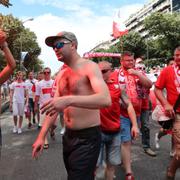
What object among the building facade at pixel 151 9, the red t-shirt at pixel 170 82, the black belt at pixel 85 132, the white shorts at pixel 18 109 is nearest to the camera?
the black belt at pixel 85 132

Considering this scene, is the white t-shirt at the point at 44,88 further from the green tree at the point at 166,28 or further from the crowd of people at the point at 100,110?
the green tree at the point at 166,28

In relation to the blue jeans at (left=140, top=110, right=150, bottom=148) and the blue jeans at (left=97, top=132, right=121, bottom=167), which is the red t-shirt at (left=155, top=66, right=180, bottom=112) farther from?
the blue jeans at (left=140, top=110, right=150, bottom=148)

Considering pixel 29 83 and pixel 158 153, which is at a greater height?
pixel 29 83

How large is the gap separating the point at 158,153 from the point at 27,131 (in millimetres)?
4685

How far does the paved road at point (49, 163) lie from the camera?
233 inches

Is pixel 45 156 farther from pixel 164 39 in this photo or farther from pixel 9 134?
pixel 164 39

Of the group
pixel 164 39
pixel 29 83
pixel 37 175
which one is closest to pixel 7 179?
pixel 37 175

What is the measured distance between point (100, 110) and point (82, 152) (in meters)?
1.43

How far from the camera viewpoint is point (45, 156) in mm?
7406

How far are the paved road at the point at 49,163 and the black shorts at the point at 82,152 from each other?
240 centimetres

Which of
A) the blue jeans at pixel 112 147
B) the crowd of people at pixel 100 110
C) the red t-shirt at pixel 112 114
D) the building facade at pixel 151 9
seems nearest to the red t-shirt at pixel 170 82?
the crowd of people at pixel 100 110

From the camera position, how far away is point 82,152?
10.9 feet

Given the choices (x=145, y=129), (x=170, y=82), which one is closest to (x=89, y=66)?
(x=170, y=82)

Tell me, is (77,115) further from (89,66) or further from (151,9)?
(151,9)
